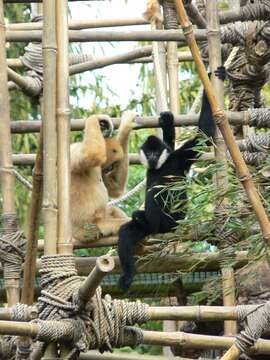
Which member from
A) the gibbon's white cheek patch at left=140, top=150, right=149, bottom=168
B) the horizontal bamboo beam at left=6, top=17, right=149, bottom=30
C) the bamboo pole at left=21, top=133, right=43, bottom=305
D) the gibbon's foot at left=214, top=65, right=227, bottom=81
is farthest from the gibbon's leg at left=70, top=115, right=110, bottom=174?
the bamboo pole at left=21, top=133, right=43, bottom=305

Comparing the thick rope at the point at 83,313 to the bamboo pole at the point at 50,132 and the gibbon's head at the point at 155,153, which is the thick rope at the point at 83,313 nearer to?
the bamboo pole at the point at 50,132

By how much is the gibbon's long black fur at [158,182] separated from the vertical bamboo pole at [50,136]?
1.85 meters

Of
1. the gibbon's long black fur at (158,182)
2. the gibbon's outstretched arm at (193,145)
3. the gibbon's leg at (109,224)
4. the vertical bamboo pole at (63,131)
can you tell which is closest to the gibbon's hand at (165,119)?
the gibbon's long black fur at (158,182)

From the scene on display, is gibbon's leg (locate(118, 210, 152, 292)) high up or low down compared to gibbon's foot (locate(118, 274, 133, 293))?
up

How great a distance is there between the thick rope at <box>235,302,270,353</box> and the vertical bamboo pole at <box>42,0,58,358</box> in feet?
2.65

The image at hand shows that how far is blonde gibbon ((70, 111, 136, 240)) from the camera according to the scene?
25.5 feet

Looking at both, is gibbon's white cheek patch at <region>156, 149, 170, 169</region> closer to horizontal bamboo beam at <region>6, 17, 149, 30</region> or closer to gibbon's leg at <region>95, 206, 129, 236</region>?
gibbon's leg at <region>95, 206, 129, 236</region>

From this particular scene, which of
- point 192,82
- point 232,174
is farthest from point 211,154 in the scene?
point 192,82

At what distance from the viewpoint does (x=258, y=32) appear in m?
7.40

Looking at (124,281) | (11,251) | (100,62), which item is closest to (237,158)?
(11,251)

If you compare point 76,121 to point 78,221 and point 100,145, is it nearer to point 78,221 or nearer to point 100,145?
point 100,145

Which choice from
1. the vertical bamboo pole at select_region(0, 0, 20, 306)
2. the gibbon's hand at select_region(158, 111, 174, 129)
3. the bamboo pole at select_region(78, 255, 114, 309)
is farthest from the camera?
the gibbon's hand at select_region(158, 111, 174, 129)

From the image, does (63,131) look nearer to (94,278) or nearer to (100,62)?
(94,278)

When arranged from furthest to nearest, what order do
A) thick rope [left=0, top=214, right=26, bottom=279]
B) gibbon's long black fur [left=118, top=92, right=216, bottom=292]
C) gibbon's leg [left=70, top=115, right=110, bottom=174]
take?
gibbon's leg [left=70, top=115, right=110, bottom=174] → gibbon's long black fur [left=118, top=92, right=216, bottom=292] → thick rope [left=0, top=214, right=26, bottom=279]
